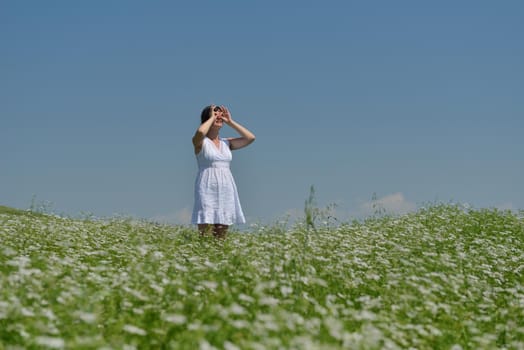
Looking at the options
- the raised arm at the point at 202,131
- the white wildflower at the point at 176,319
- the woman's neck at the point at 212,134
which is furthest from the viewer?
the woman's neck at the point at 212,134

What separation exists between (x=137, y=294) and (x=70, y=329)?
835 mm

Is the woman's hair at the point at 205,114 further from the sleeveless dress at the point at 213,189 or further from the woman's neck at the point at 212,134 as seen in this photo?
the sleeveless dress at the point at 213,189

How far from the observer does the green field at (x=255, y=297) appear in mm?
5266

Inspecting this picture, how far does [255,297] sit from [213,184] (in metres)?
4.55

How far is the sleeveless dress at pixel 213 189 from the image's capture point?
10.8 meters

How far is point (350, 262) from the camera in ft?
28.9

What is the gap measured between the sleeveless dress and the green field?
1.58ft

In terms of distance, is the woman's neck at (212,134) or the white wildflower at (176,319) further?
the woman's neck at (212,134)

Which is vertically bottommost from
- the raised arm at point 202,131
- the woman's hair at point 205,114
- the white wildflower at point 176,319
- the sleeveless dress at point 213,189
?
the white wildflower at point 176,319

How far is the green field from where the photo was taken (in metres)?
5.27

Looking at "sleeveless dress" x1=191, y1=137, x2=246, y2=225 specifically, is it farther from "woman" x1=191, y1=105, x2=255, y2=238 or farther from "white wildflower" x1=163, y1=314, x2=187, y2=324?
"white wildflower" x1=163, y1=314, x2=187, y2=324

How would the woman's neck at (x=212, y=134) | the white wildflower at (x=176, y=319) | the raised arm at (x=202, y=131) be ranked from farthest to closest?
the woman's neck at (x=212, y=134), the raised arm at (x=202, y=131), the white wildflower at (x=176, y=319)

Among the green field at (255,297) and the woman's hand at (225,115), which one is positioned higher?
the woman's hand at (225,115)

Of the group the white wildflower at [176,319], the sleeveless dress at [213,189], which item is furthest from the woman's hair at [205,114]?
the white wildflower at [176,319]
